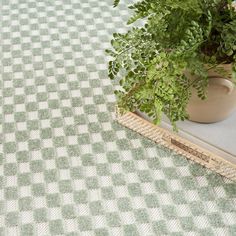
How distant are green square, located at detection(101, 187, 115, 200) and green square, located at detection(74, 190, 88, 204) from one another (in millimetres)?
41

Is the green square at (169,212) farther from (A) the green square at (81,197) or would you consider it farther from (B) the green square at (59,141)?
(B) the green square at (59,141)

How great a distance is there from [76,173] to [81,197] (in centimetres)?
8

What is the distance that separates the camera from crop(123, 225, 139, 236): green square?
1004mm

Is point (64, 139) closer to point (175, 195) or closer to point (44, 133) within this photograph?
point (44, 133)

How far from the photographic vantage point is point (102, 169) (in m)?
1.14

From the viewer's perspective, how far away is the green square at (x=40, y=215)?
40.5 inches

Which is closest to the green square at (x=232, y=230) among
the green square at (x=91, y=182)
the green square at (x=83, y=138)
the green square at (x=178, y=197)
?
the green square at (x=178, y=197)

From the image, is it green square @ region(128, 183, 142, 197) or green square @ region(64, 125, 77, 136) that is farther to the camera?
green square @ region(64, 125, 77, 136)

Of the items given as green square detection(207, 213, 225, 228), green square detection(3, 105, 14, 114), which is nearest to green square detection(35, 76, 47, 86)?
green square detection(3, 105, 14, 114)

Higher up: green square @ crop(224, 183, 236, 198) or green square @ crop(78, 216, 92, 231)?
green square @ crop(224, 183, 236, 198)

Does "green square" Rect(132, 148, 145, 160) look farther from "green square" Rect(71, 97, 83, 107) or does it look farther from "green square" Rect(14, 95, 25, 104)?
"green square" Rect(14, 95, 25, 104)

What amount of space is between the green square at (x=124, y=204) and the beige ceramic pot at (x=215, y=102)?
0.90 feet

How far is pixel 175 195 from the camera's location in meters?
1.08

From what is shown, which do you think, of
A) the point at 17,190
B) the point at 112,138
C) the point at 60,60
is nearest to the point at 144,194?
the point at 112,138
